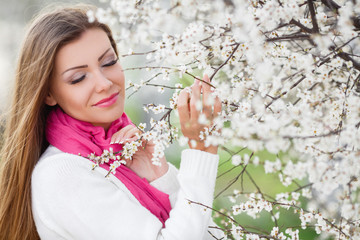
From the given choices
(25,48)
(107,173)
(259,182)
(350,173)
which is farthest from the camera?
(259,182)

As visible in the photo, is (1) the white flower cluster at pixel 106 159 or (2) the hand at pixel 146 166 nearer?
(1) the white flower cluster at pixel 106 159

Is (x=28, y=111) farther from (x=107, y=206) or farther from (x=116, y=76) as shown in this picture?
(x=107, y=206)

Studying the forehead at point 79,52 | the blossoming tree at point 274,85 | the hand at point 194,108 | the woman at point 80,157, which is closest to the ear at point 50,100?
the woman at point 80,157

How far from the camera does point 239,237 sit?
1.43 m

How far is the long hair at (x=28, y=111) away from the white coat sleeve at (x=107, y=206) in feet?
0.48

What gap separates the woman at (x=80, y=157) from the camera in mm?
Result: 1354

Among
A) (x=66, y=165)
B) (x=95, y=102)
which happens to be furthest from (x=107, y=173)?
(x=95, y=102)

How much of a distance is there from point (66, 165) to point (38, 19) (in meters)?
0.65

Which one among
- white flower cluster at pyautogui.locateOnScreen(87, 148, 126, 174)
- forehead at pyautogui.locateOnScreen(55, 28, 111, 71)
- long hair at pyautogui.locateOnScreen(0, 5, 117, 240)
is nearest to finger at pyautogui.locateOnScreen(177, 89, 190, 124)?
white flower cluster at pyautogui.locateOnScreen(87, 148, 126, 174)

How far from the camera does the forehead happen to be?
150 cm

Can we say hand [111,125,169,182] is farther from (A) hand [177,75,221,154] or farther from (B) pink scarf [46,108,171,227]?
(A) hand [177,75,221,154]

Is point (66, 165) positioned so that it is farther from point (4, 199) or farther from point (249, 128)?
point (249, 128)

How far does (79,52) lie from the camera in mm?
1506

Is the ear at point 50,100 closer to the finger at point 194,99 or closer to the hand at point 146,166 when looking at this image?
the hand at point 146,166
